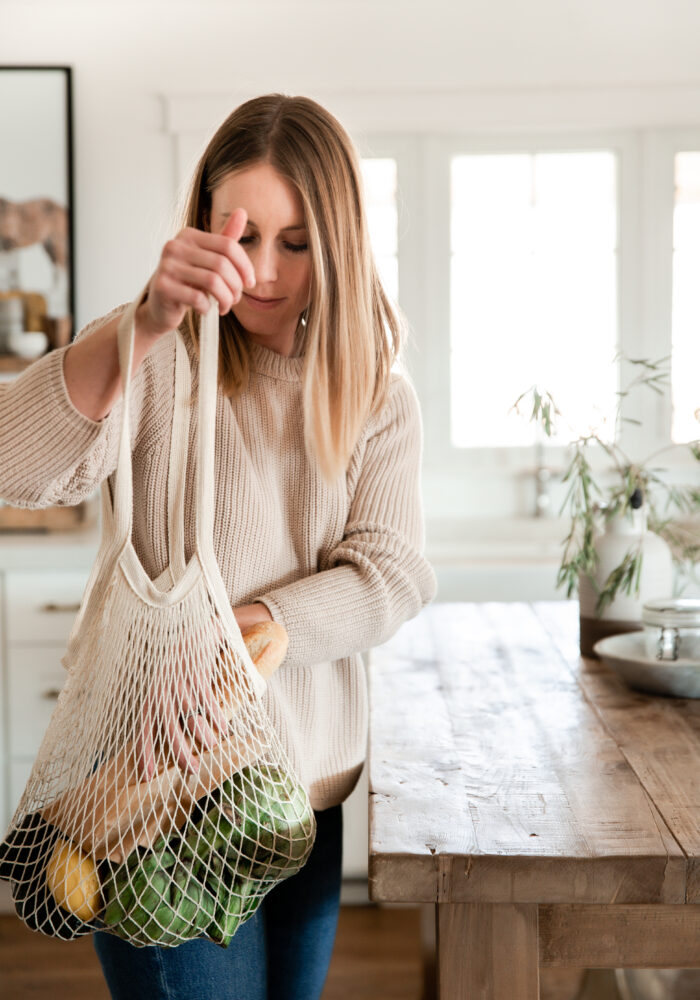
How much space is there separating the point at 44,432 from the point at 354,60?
2413mm

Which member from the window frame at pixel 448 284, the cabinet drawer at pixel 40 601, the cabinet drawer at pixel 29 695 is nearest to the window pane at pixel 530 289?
the window frame at pixel 448 284

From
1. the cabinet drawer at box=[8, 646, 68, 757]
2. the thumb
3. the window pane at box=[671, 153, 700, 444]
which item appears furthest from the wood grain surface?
the window pane at box=[671, 153, 700, 444]

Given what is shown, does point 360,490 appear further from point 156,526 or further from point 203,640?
point 203,640

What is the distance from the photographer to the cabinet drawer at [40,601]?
2582 millimetres

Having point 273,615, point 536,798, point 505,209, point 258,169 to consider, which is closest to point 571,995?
point 536,798

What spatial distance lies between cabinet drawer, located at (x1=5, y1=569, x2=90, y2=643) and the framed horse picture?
732mm

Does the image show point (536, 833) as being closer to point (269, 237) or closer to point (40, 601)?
point (269, 237)

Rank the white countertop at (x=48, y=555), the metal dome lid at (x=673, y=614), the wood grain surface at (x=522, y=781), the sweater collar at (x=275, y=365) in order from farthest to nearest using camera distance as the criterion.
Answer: the white countertop at (x=48, y=555) < the metal dome lid at (x=673, y=614) < the sweater collar at (x=275, y=365) < the wood grain surface at (x=522, y=781)

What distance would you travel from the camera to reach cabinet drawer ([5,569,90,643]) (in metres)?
2.58

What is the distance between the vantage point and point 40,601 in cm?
259

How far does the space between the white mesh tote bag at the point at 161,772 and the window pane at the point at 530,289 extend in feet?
7.57

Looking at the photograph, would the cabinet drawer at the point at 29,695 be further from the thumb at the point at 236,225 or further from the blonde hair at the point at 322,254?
the thumb at the point at 236,225

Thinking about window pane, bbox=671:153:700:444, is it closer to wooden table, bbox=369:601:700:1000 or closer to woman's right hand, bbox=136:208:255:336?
wooden table, bbox=369:601:700:1000

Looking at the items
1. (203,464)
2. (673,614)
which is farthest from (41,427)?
(673,614)
